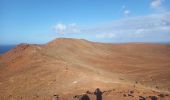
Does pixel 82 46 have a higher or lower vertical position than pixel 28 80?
higher

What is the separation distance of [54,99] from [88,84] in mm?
1978

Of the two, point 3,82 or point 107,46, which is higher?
point 107,46

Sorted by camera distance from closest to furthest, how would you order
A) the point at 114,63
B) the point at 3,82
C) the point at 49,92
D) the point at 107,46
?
the point at 49,92 < the point at 3,82 < the point at 114,63 < the point at 107,46

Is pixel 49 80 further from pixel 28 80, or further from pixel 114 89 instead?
pixel 114 89

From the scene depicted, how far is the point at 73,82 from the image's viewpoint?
14.4 metres

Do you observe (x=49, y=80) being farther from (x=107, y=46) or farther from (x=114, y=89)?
(x=107, y=46)

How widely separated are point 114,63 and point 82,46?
6.51m

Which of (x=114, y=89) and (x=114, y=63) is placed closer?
(x=114, y=89)

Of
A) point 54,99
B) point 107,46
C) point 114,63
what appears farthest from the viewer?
point 107,46

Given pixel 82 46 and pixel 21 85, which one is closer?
pixel 21 85

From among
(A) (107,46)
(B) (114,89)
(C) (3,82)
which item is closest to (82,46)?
(A) (107,46)

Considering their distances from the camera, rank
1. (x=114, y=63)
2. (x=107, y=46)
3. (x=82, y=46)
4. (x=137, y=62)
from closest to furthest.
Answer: (x=114, y=63)
(x=137, y=62)
(x=82, y=46)
(x=107, y=46)

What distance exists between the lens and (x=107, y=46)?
36.5 m

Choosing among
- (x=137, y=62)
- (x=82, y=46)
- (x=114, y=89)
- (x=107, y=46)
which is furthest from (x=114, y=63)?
(x=114, y=89)
